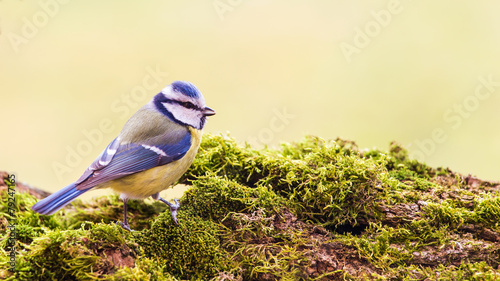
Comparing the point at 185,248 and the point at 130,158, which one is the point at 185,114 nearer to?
the point at 130,158

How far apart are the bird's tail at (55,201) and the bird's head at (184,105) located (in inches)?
28.1

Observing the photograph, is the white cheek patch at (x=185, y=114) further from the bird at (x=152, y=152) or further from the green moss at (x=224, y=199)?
the green moss at (x=224, y=199)

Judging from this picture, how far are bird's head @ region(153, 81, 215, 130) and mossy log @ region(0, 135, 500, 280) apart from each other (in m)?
0.25

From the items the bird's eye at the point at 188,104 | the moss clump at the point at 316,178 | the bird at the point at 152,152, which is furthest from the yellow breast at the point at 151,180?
the bird's eye at the point at 188,104

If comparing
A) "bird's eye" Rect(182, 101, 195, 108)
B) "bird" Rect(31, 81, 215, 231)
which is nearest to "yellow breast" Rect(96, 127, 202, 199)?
"bird" Rect(31, 81, 215, 231)

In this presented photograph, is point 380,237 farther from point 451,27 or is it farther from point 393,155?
point 451,27

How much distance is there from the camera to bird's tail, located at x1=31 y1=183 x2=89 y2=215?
6.68 ft

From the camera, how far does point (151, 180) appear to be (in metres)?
2.33

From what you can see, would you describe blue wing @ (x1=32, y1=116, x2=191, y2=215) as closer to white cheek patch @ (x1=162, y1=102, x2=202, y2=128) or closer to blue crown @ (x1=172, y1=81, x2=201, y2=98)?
white cheek patch @ (x1=162, y1=102, x2=202, y2=128)

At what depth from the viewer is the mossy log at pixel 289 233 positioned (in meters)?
1.82

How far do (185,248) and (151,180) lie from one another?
50 centimetres

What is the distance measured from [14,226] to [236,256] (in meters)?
1.23

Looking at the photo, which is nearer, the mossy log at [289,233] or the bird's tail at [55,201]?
the mossy log at [289,233]

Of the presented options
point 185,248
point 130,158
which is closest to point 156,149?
point 130,158
